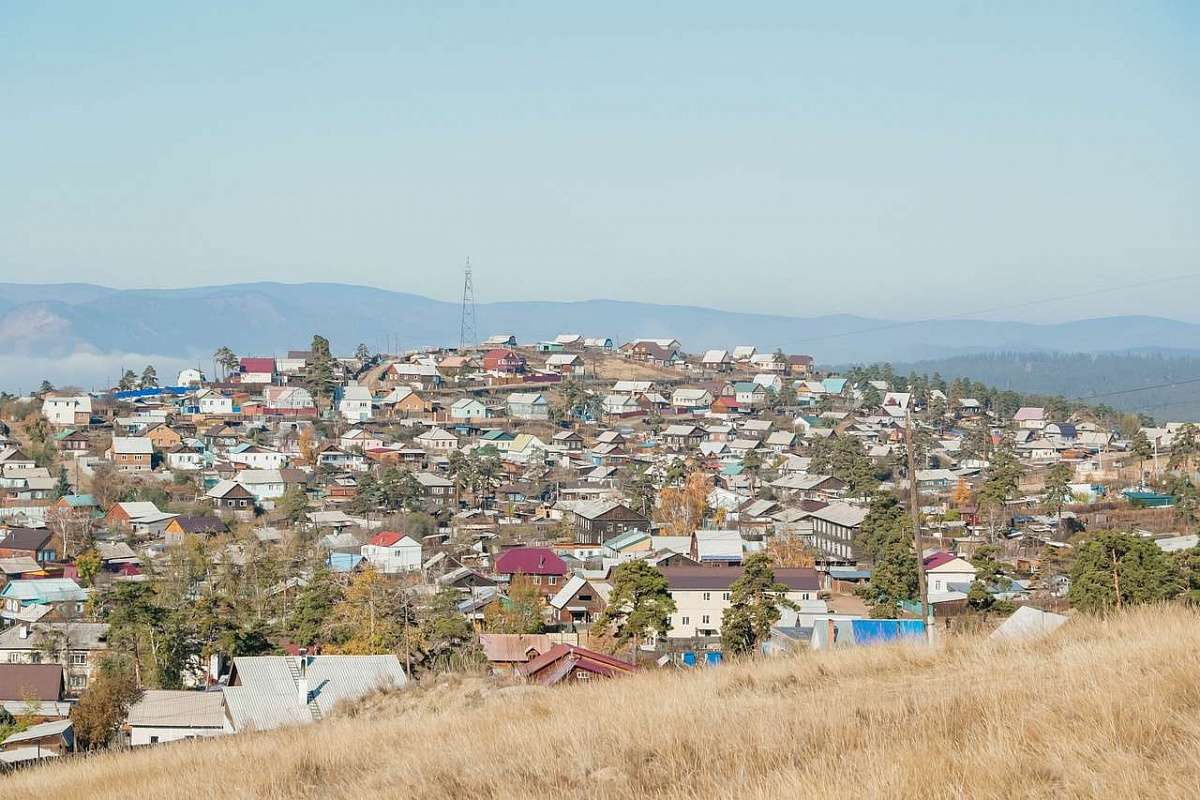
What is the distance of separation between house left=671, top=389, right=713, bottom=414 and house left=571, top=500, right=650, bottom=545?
100ft

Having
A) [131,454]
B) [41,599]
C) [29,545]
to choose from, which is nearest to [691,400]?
[131,454]

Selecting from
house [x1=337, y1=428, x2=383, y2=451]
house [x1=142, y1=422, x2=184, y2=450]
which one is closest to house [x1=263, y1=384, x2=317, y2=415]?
house [x1=337, y1=428, x2=383, y2=451]

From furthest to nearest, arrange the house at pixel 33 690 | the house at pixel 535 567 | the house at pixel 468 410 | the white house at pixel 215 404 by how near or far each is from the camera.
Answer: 1. the house at pixel 468 410
2. the white house at pixel 215 404
3. the house at pixel 535 567
4. the house at pixel 33 690

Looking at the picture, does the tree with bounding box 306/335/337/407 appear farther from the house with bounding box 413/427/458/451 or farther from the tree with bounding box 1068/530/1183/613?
the tree with bounding box 1068/530/1183/613

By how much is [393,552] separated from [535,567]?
5021 millimetres

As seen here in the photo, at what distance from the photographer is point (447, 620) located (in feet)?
72.1

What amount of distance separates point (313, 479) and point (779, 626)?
28.9m

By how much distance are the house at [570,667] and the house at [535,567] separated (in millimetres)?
16623

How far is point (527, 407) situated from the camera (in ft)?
216

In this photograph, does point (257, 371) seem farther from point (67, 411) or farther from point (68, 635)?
point (68, 635)

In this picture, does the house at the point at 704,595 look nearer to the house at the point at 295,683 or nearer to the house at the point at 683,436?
the house at the point at 295,683

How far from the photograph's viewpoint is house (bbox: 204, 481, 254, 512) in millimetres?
44375

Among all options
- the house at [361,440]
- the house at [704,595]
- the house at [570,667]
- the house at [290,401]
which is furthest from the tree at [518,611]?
the house at [290,401]

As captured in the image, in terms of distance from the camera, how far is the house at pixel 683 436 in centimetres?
6091
